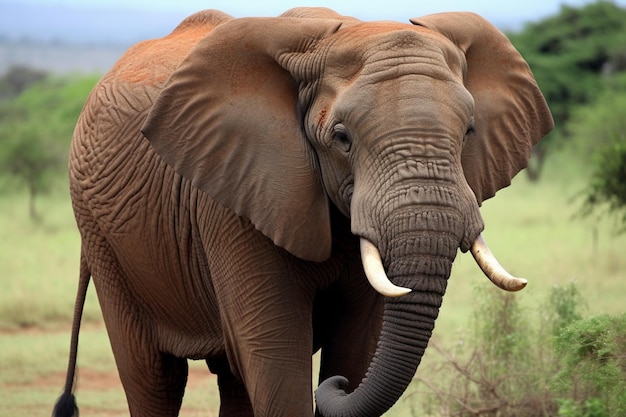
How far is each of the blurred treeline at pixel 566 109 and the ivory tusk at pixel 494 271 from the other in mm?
7762

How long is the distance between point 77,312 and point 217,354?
105 cm

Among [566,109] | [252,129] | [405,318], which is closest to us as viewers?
[405,318]

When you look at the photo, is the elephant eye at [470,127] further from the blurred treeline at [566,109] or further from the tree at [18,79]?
the tree at [18,79]

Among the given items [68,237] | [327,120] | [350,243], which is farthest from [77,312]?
[68,237]

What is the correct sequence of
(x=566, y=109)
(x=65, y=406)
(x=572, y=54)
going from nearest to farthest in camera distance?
1. (x=65, y=406)
2. (x=566, y=109)
3. (x=572, y=54)

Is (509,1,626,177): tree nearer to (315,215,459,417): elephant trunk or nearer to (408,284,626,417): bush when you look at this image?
(408,284,626,417): bush

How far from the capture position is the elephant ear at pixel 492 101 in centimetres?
473

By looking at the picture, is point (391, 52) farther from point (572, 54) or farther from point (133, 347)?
point (572, 54)

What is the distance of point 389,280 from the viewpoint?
4129mm

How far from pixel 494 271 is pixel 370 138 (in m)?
0.57

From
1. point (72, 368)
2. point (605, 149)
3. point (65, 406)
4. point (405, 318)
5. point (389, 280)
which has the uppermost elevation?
point (389, 280)

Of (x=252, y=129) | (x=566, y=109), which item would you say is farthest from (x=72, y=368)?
(x=566, y=109)

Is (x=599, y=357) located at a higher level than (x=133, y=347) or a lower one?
higher

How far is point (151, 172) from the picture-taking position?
A: 5434 mm
